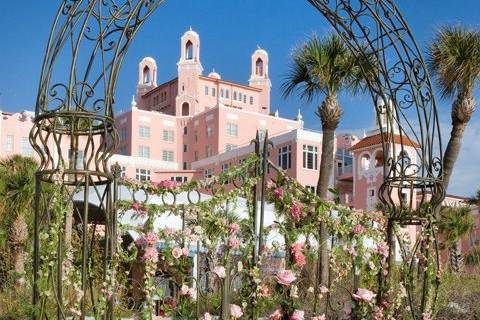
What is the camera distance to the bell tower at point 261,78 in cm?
7856

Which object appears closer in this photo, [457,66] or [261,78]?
[457,66]

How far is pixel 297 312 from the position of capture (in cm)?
578

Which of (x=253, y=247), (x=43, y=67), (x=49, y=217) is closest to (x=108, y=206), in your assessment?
(x=49, y=217)

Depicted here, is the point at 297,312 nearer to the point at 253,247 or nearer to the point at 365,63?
the point at 253,247

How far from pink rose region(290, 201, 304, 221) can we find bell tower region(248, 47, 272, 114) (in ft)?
234

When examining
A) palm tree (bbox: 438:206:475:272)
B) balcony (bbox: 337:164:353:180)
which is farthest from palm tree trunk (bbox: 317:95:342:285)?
balcony (bbox: 337:164:353:180)

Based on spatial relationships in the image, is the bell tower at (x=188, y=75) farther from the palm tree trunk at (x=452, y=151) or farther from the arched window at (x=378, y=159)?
the palm tree trunk at (x=452, y=151)

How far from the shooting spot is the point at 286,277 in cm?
572

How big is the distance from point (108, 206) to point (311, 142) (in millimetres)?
42452

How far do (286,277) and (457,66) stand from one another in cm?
1244

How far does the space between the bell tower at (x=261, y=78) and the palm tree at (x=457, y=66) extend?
60.4 m

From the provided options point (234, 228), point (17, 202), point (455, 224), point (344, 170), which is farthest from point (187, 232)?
point (344, 170)

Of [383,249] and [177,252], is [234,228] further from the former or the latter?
[383,249]

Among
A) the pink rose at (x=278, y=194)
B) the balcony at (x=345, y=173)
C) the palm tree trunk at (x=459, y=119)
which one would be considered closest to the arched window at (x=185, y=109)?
the balcony at (x=345, y=173)
